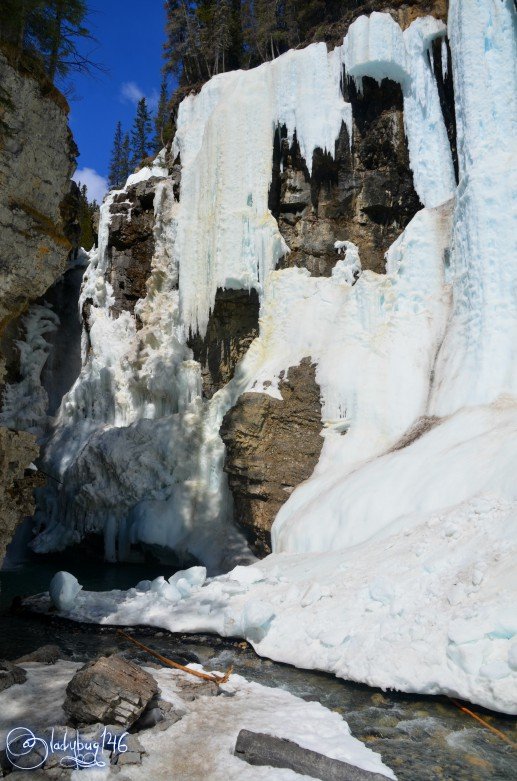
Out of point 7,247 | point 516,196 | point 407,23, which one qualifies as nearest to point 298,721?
point 7,247

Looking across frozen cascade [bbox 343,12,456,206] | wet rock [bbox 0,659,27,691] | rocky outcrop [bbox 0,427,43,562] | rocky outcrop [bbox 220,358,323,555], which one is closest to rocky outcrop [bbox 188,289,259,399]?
rocky outcrop [bbox 220,358,323,555]

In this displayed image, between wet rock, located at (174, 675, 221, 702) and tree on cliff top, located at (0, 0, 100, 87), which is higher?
tree on cliff top, located at (0, 0, 100, 87)

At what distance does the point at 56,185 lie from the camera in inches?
247

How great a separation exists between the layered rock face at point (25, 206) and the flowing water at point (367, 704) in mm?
2304

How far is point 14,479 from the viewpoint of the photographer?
624 cm

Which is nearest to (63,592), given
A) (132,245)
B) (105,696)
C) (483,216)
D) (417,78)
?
(105,696)

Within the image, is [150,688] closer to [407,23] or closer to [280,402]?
[280,402]

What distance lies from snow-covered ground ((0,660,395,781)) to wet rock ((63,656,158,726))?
163 millimetres

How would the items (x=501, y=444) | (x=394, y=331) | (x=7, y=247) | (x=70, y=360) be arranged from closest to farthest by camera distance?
(x=7, y=247)
(x=501, y=444)
(x=394, y=331)
(x=70, y=360)

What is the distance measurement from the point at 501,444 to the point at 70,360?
20957 millimetres

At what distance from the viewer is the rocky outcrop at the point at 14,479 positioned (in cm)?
608

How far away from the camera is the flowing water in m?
4.30

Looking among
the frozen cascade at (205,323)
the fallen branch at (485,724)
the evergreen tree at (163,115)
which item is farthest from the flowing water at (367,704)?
the evergreen tree at (163,115)

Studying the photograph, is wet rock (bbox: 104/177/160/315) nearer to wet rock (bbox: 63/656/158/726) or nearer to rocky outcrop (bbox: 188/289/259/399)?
rocky outcrop (bbox: 188/289/259/399)
